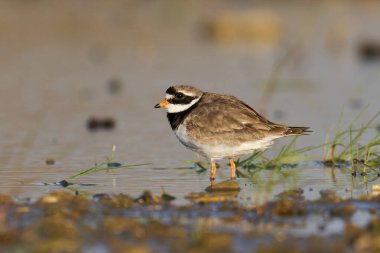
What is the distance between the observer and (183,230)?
661cm

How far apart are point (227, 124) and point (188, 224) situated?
2.39 m

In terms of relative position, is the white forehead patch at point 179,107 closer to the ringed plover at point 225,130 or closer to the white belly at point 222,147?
the ringed plover at point 225,130

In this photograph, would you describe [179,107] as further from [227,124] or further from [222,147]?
[222,147]

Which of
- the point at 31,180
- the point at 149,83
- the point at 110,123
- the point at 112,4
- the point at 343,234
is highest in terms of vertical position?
the point at 112,4

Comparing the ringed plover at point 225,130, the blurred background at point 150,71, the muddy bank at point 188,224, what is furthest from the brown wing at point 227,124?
the muddy bank at point 188,224

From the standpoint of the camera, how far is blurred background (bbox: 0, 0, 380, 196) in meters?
11.2

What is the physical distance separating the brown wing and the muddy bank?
114 cm

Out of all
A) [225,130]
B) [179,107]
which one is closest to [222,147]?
[225,130]

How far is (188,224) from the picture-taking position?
6.98m

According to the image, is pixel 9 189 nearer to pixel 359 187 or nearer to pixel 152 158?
pixel 152 158

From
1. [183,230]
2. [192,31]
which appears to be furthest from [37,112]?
[192,31]

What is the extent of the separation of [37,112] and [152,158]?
12.5 feet

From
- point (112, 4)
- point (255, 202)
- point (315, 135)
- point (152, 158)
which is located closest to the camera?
point (255, 202)

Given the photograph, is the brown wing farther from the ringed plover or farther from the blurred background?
the blurred background
